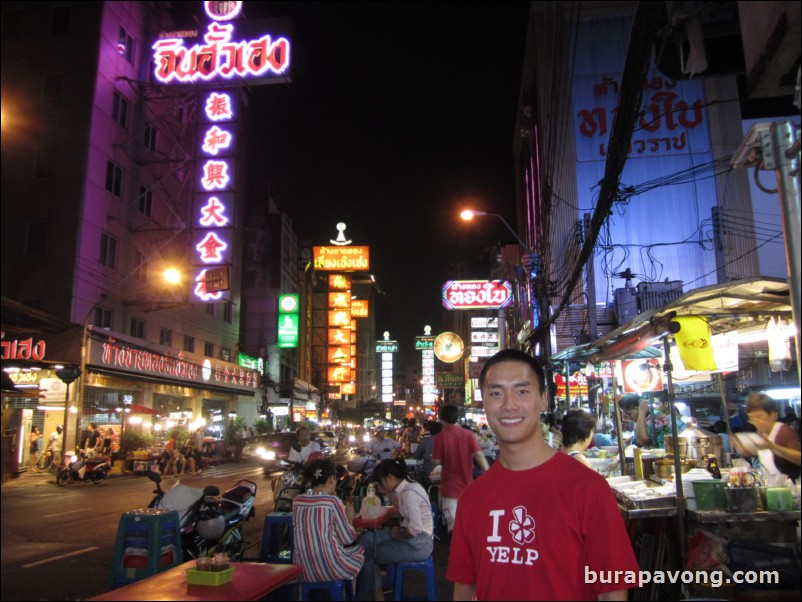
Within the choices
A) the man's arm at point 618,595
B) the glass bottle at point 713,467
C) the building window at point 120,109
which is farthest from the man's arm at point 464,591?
the building window at point 120,109

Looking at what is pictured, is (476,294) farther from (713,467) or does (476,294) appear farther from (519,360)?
(519,360)

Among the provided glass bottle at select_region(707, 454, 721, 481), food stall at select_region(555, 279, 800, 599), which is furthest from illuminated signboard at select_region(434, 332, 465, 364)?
food stall at select_region(555, 279, 800, 599)

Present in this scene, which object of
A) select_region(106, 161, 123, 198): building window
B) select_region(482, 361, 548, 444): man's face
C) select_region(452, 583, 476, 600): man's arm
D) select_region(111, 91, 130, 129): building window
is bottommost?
select_region(452, 583, 476, 600): man's arm

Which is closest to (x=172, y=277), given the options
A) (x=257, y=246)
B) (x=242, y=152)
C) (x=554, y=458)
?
(x=242, y=152)

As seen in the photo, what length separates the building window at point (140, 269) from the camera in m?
25.1

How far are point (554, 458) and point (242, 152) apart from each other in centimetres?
3834

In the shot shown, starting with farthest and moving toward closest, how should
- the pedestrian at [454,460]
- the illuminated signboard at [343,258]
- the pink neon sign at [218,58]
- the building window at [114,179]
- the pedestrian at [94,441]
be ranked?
the illuminated signboard at [343,258] → the pink neon sign at [218,58] → the building window at [114,179] → the pedestrian at [94,441] → the pedestrian at [454,460]

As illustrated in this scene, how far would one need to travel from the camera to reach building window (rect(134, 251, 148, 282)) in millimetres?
25109

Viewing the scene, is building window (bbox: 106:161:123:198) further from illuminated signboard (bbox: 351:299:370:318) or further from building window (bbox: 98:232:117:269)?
illuminated signboard (bbox: 351:299:370:318)

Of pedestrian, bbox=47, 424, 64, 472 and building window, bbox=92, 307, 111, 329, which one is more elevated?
building window, bbox=92, 307, 111, 329

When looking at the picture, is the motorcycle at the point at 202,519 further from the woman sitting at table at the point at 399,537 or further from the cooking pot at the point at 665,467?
the cooking pot at the point at 665,467

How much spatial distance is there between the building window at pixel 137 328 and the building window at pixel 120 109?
8274mm

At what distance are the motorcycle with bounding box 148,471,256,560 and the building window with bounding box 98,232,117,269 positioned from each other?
692 inches

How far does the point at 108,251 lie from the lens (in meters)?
22.9
